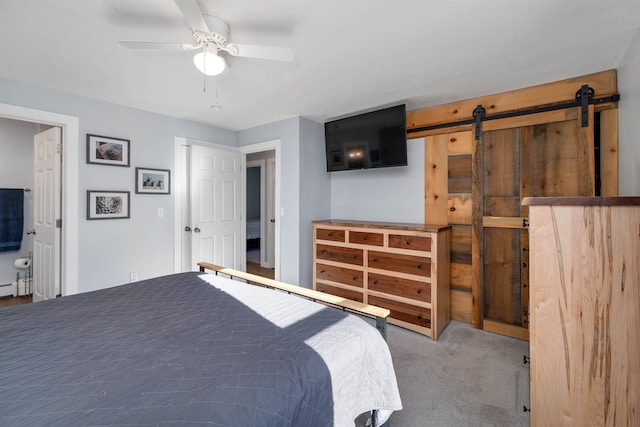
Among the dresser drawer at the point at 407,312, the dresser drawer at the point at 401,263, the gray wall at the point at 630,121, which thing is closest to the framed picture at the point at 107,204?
the dresser drawer at the point at 401,263

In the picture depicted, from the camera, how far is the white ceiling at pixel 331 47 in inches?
61.7

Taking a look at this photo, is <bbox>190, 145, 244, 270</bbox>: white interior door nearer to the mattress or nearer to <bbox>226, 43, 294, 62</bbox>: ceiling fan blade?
<bbox>226, 43, 294, 62</bbox>: ceiling fan blade

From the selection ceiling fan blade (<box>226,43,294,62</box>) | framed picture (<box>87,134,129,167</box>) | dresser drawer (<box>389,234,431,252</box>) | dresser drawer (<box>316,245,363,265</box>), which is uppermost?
ceiling fan blade (<box>226,43,294,62</box>)

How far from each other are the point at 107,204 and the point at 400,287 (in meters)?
3.11

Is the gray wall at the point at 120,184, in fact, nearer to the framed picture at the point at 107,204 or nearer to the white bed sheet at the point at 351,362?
the framed picture at the point at 107,204

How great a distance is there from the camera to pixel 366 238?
293 centimetres

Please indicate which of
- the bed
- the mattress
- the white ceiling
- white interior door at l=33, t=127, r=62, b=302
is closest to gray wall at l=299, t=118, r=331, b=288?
the white ceiling

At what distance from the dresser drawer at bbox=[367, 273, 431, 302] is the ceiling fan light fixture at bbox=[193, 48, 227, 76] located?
223 centimetres

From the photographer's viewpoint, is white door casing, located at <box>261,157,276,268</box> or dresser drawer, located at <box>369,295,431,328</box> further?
white door casing, located at <box>261,157,276,268</box>

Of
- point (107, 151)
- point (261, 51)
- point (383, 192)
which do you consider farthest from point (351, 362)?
point (107, 151)

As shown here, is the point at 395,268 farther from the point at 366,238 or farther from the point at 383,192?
the point at 383,192

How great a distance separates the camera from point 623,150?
2068mm

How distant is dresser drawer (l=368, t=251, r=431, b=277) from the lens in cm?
257

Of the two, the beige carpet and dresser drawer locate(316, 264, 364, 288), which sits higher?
dresser drawer locate(316, 264, 364, 288)
